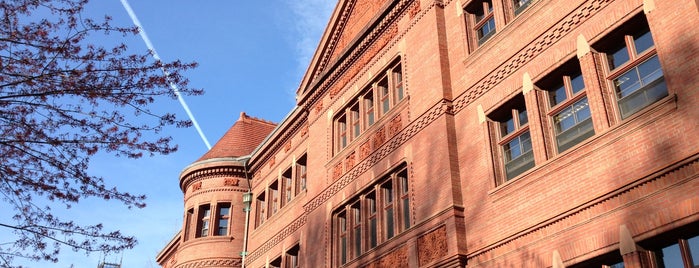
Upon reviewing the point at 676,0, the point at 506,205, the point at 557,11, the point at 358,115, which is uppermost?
the point at 358,115

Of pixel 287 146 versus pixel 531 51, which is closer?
pixel 531 51

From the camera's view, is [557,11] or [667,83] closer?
[667,83]

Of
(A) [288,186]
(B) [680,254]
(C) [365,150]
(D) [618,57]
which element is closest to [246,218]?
(A) [288,186]

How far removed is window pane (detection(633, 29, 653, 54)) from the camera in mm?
10484

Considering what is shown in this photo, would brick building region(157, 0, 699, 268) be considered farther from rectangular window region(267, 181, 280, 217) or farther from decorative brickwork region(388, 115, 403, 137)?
rectangular window region(267, 181, 280, 217)

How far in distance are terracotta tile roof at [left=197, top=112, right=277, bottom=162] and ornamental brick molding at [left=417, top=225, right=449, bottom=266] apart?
48.4ft

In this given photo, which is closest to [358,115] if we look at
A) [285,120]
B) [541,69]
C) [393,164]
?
[393,164]

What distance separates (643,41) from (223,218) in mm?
18756

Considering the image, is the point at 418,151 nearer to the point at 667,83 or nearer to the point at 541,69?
the point at 541,69

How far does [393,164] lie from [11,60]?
8.53 m

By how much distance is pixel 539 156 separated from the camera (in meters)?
11.7

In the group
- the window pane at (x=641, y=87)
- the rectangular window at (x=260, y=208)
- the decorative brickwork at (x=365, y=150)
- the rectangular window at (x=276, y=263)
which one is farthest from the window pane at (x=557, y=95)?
the rectangular window at (x=260, y=208)

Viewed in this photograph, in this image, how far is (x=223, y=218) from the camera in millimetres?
26062

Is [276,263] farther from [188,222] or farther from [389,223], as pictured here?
[389,223]
